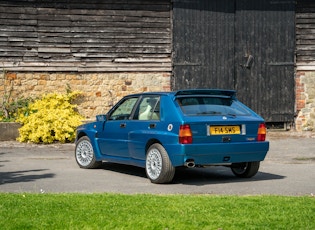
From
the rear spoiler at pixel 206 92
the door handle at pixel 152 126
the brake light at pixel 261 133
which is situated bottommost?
the brake light at pixel 261 133

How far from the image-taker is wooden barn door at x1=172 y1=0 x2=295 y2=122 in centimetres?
2075

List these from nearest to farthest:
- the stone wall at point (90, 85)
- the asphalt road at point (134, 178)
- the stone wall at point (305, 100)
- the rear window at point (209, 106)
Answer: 1. the asphalt road at point (134, 178)
2. the rear window at point (209, 106)
3. the stone wall at point (90, 85)
4. the stone wall at point (305, 100)

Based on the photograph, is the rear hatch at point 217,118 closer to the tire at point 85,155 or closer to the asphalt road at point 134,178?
the asphalt road at point 134,178

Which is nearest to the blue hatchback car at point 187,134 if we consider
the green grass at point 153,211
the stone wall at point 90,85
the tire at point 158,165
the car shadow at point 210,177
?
the tire at point 158,165

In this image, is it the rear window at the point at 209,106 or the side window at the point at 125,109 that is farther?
the side window at the point at 125,109

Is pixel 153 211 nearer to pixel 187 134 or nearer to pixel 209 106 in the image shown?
pixel 187 134

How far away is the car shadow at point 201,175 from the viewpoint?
429 inches

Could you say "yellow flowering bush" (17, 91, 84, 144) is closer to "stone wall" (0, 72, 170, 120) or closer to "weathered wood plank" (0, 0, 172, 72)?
"stone wall" (0, 72, 170, 120)

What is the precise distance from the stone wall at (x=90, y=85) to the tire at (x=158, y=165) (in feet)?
31.7

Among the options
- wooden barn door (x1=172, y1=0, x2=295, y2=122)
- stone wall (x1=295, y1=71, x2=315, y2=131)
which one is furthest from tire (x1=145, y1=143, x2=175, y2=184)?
stone wall (x1=295, y1=71, x2=315, y2=131)

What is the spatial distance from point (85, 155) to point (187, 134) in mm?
3018

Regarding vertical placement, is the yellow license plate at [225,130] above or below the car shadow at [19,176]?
above

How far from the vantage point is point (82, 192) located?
30.7ft

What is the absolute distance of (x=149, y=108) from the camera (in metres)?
11.3
